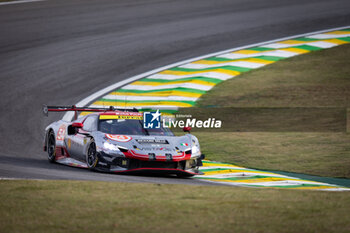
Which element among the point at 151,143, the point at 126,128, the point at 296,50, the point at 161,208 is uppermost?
the point at 296,50

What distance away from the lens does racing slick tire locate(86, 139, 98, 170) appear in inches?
461

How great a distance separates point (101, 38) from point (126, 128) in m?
13.5

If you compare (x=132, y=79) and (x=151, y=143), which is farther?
(x=132, y=79)

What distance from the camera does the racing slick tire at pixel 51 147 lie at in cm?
1350

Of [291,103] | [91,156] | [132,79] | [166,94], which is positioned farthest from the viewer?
[132,79]

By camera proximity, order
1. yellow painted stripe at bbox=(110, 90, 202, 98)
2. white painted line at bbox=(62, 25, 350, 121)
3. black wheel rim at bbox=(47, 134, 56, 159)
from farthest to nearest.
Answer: yellow painted stripe at bbox=(110, 90, 202, 98) → white painted line at bbox=(62, 25, 350, 121) → black wheel rim at bbox=(47, 134, 56, 159)

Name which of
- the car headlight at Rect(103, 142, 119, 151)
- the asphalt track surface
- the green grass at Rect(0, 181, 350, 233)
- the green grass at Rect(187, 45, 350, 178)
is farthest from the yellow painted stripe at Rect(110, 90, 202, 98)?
the green grass at Rect(0, 181, 350, 233)

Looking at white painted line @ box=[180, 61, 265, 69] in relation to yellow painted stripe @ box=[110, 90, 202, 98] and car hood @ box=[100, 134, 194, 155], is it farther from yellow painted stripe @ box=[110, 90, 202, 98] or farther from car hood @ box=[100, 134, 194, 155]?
car hood @ box=[100, 134, 194, 155]

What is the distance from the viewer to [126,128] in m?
12.4

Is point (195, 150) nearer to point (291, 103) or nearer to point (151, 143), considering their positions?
point (151, 143)

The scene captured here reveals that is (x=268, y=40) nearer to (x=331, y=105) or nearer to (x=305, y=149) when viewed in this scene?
(x=331, y=105)

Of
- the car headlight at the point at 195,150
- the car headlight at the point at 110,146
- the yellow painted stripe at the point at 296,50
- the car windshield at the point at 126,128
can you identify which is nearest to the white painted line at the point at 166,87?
the yellow painted stripe at the point at 296,50

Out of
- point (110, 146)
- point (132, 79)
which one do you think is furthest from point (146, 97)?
point (110, 146)

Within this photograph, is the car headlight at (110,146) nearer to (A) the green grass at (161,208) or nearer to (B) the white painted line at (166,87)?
(A) the green grass at (161,208)
